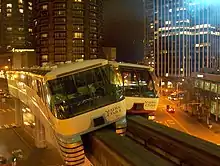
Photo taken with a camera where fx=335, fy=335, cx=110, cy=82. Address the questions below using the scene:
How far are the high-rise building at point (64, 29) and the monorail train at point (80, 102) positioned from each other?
57.0 meters

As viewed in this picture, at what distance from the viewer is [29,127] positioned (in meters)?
26.9

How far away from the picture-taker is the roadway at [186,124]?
27944 millimetres

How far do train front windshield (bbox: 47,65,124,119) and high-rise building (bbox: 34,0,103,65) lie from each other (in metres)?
56.9

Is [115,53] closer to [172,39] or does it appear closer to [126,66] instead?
[172,39]

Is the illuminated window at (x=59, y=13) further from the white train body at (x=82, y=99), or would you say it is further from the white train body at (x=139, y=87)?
the white train body at (x=82, y=99)

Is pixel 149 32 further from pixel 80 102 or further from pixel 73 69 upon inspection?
pixel 80 102

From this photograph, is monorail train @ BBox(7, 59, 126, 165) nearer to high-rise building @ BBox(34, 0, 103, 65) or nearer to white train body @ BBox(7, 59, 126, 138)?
white train body @ BBox(7, 59, 126, 138)

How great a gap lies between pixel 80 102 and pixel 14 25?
87.3 m

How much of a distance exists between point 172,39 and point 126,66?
75.6m

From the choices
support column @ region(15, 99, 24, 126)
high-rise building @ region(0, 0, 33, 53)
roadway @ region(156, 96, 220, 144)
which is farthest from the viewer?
high-rise building @ region(0, 0, 33, 53)

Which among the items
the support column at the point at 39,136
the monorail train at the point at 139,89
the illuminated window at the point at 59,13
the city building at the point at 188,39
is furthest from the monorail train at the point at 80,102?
the city building at the point at 188,39

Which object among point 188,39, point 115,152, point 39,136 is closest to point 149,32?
point 188,39

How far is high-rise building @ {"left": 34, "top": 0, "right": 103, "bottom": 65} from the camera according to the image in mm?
67312

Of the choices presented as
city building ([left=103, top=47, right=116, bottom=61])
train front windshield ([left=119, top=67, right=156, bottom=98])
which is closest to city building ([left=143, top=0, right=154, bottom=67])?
city building ([left=103, top=47, right=116, bottom=61])
